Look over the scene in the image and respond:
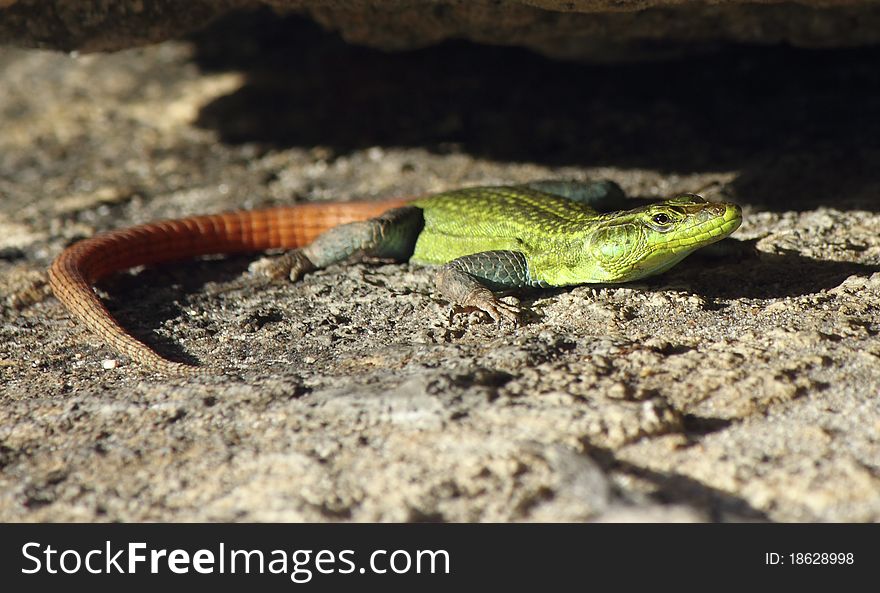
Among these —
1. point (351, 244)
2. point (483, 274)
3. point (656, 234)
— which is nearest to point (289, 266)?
point (351, 244)

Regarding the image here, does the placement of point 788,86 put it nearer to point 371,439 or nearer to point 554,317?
point 554,317

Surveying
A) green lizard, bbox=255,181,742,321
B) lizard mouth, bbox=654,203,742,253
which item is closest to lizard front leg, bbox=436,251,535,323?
green lizard, bbox=255,181,742,321

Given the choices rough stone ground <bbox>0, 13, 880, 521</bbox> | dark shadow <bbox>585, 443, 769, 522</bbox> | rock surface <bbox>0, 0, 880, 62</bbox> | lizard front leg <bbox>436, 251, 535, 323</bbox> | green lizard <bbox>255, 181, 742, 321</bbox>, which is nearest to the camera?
dark shadow <bbox>585, 443, 769, 522</bbox>

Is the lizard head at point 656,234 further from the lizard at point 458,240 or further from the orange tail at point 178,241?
the orange tail at point 178,241

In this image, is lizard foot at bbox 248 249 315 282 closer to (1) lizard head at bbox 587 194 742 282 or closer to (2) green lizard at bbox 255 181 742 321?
(2) green lizard at bbox 255 181 742 321

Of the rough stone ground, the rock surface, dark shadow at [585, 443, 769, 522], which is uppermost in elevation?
the rock surface

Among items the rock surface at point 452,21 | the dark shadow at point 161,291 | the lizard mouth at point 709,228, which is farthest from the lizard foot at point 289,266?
the lizard mouth at point 709,228

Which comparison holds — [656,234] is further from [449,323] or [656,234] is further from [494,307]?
[449,323]
